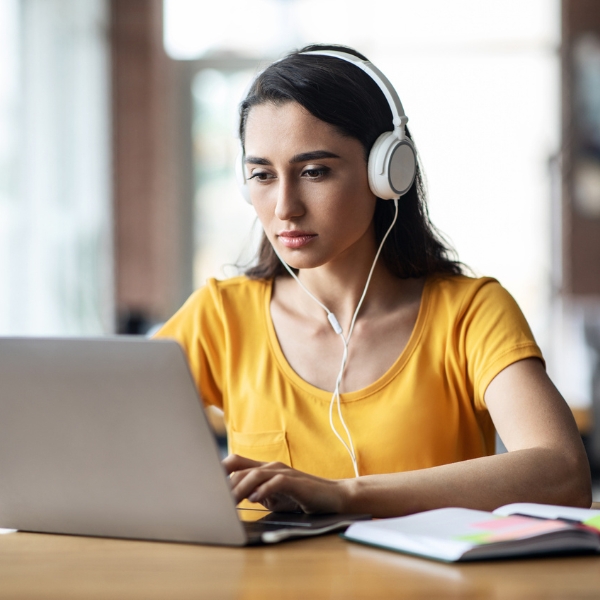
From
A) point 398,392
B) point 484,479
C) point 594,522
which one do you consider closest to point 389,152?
point 398,392

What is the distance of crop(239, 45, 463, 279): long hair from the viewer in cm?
134

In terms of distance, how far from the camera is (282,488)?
963 millimetres

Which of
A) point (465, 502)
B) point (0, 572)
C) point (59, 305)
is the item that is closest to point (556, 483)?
point (465, 502)

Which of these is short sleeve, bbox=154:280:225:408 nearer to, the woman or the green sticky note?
the woman

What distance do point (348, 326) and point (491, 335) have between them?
244 millimetres

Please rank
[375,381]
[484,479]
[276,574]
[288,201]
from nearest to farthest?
[276,574] < [484,479] < [288,201] < [375,381]

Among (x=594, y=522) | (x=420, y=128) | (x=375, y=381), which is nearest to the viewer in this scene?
(x=594, y=522)

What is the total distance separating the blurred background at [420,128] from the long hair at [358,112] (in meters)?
3.13

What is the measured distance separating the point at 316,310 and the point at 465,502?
54 centimetres

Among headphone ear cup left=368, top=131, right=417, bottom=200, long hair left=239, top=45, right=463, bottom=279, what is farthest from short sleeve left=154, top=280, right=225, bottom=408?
headphone ear cup left=368, top=131, right=417, bottom=200

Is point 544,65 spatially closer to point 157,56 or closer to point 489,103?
point 489,103

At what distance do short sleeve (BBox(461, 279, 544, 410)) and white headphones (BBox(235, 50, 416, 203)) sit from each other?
0.22m

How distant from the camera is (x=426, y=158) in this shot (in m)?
4.82

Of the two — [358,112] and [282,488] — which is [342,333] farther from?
[282,488]
